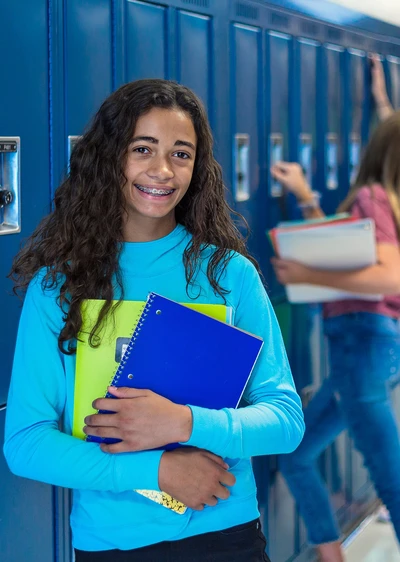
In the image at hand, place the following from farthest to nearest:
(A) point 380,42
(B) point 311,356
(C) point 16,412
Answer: (A) point 380,42 < (B) point 311,356 < (C) point 16,412

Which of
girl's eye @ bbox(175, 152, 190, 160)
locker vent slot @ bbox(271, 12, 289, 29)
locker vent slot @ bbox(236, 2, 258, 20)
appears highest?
locker vent slot @ bbox(271, 12, 289, 29)

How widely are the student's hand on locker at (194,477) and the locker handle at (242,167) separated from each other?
5.00 feet

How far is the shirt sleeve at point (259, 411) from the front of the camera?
144 cm

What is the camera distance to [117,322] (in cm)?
153

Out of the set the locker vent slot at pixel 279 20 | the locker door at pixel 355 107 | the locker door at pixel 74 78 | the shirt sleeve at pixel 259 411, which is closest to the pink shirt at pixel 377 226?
the locker vent slot at pixel 279 20

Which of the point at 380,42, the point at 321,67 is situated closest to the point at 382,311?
the point at 321,67

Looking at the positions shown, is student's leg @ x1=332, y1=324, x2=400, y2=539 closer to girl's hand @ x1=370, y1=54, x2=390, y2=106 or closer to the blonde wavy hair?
the blonde wavy hair

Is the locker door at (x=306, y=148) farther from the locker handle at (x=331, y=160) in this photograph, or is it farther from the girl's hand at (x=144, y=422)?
the girl's hand at (x=144, y=422)

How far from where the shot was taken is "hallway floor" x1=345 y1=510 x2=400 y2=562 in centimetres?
376

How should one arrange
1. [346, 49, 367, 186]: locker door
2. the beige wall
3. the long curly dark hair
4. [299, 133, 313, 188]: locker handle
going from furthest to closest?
the beige wall, [346, 49, 367, 186]: locker door, [299, 133, 313, 188]: locker handle, the long curly dark hair

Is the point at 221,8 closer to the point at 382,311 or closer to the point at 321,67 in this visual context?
the point at 321,67

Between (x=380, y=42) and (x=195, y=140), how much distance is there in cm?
277

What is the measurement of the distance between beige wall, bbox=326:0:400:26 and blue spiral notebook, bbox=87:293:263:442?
2762 mm

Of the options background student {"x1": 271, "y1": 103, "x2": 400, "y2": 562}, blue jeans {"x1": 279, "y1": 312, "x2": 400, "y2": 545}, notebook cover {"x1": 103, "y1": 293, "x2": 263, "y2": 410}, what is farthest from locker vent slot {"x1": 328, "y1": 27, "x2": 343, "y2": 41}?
notebook cover {"x1": 103, "y1": 293, "x2": 263, "y2": 410}
